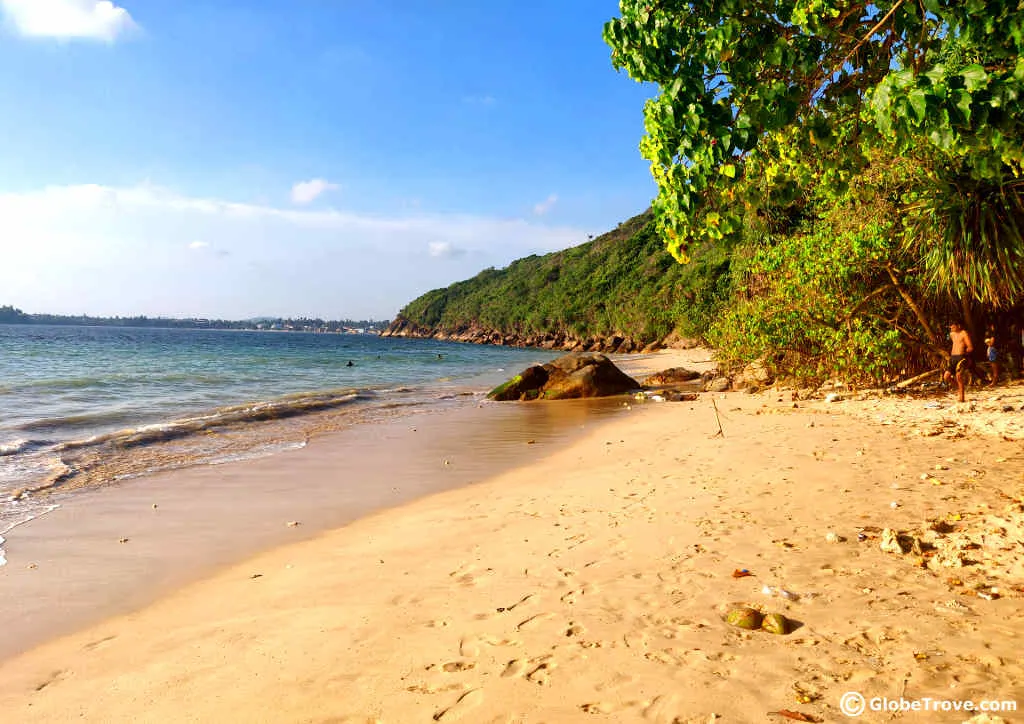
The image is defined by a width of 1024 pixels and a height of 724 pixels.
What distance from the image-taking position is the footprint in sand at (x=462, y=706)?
10.0 ft

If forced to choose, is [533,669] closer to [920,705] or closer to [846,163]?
[920,705]

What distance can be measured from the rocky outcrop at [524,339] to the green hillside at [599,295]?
356 millimetres

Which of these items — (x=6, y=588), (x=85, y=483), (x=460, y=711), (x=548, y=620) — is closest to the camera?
(x=460, y=711)

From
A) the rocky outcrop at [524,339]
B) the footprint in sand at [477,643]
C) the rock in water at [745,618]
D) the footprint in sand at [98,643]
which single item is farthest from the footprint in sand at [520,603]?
the rocky outcrop at [524,339]

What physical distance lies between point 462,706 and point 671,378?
22.4 metres

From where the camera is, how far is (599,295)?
82.7 meters

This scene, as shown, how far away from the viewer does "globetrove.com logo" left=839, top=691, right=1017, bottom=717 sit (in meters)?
2.83

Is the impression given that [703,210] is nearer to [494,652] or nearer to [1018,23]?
[1018,23]

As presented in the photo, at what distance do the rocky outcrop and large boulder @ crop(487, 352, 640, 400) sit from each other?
131 feet

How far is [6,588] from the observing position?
518cm

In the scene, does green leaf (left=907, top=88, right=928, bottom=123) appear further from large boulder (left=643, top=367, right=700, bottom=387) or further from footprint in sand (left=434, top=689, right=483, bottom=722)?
large boulder (left=643, top=367, right=700, bottom=387)

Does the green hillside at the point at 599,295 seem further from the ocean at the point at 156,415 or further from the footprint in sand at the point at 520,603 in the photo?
the footprint in sand at the point at 520,603

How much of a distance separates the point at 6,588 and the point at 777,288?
15.0 meters

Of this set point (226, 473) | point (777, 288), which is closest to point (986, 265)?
point (777, 288)
